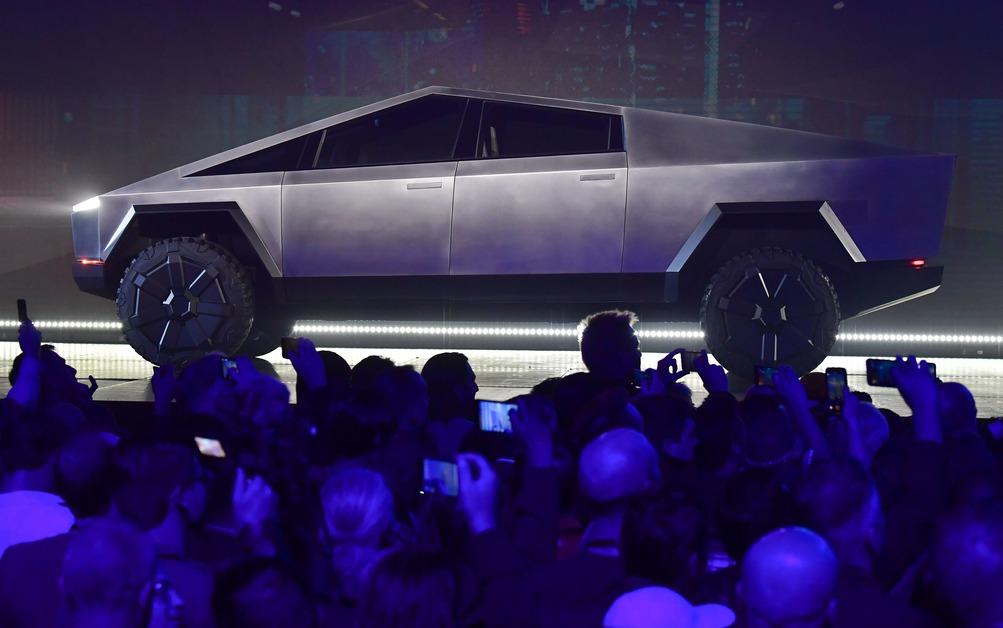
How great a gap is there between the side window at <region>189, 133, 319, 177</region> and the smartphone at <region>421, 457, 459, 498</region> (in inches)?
147

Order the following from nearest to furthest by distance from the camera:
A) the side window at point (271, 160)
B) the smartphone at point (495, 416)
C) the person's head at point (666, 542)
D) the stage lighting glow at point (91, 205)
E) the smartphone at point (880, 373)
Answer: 1. the person's head at point (666, 542)
2. the smartphone at point (495, 416)
3. the smartphone at point (880, 373)
4. the side window at point (271, 160)
5. the stage lighting glow at point (91, 205)

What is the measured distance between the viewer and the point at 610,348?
275 cm

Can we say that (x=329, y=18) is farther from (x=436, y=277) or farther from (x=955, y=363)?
(x=955, y=363)

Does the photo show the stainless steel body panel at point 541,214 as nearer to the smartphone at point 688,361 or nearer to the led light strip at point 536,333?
the led light strip at point 536,333

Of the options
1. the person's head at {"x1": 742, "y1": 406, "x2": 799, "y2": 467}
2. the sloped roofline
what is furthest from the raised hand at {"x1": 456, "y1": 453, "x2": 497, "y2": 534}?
the sloped roofline

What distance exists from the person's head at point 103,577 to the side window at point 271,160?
403 cm

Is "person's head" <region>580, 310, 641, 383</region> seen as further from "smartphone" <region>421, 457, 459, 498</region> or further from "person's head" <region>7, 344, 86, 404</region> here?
"person's head" <region>7, 344, 86, 404</region>

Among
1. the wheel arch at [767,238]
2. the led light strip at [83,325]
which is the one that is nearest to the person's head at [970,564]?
the wheel arch at [767,238]

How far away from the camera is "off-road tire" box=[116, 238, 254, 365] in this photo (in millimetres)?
5125

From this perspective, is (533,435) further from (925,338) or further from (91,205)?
(925,338)

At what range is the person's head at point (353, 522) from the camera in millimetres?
1596

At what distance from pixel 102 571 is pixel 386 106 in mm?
4153

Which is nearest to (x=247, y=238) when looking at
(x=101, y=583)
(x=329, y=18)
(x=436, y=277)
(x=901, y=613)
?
(x=436, y=277)

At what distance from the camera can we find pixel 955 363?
6016 millimetres
